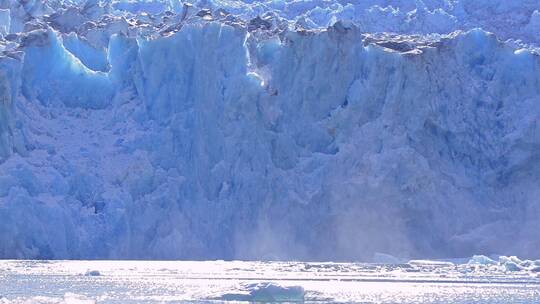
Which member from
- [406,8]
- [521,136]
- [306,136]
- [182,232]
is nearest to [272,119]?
[306,136]

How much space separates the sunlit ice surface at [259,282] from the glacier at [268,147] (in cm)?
66

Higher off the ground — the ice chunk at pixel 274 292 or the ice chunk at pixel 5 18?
the ice chunk at pixel 5 18

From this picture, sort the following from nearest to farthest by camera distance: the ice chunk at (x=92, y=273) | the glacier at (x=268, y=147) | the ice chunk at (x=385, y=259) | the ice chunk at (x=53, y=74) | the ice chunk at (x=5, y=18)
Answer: the ice chunk at (x=92, y=273)
the glacier at (x=268, y=147)
the ice chunk at (x=385, y=259)
the ice chunk at (x=53, y=74)
the ice chunk at (x=5, y=18)

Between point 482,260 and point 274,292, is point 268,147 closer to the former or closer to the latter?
point 482,260

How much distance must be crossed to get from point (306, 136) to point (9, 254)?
22.9 feet

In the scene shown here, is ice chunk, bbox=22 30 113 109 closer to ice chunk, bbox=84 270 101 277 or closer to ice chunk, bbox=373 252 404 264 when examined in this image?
ice chunk, bbox=84 270 101 277

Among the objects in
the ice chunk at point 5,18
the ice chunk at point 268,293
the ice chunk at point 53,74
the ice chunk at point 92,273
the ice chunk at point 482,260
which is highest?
the ice chunk at point 5,18

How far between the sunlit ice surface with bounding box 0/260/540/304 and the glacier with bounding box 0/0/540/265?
66 cm

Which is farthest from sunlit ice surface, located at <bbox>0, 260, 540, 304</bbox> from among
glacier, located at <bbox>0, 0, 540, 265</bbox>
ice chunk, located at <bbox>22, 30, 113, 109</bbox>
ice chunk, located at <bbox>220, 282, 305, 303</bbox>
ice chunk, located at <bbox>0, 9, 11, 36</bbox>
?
A: ice chunk, located at <bbox>0, 9, 11, 36</bbox>

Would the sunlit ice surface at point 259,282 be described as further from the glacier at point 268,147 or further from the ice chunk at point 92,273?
the glacier at point 268,147

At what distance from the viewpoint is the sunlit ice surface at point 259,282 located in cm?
2012

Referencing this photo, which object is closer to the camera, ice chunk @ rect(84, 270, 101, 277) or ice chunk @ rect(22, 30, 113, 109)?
ice chunk @ rect(84, 270, 101, 277)

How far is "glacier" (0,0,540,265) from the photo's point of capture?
1088 inches

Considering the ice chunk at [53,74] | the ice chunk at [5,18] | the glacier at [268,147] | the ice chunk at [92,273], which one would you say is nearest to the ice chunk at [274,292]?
the ice chunk at [92,273]
